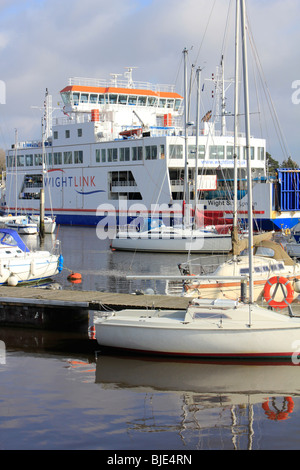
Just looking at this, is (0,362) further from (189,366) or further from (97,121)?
(97,121)

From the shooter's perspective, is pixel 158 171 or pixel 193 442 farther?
pixel 158 171

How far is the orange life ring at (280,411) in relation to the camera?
11.1 metres

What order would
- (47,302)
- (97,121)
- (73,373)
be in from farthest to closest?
(97,121), (47,302), (73,373)

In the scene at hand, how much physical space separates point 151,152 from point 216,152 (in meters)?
5.81

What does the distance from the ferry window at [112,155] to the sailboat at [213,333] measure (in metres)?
42.3

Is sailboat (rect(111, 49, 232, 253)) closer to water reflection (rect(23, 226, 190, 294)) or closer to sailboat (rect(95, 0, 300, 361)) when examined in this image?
water reflection (rect(23, 226, 190, 294))

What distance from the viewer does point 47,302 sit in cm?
1767

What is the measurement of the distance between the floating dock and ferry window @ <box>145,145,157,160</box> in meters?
34.1

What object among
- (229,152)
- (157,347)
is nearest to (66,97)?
(229,152)

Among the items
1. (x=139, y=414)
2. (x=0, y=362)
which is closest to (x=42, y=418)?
(x=139, y=414)

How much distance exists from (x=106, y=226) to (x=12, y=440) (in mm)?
48946

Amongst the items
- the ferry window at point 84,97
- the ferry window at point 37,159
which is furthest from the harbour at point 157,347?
the ferry window at point 37,159

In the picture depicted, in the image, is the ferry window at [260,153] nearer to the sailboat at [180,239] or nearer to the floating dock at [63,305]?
the sailboat at [180,239]

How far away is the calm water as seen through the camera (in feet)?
33.4
